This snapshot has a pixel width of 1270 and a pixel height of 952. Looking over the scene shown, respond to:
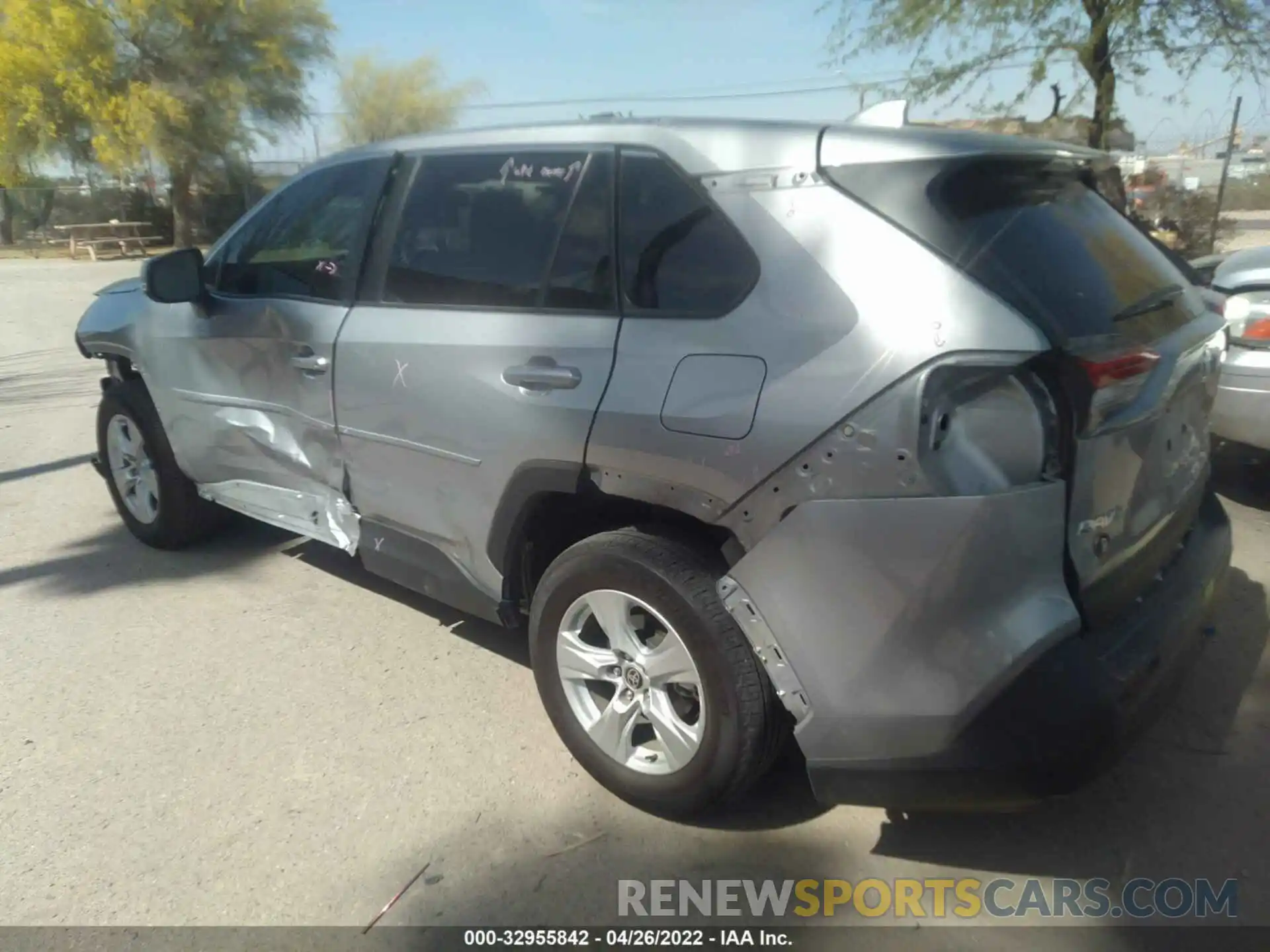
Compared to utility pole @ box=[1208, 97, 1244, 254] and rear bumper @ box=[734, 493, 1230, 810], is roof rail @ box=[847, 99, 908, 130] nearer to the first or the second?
rear bumper @ box=[734, 493, 1230, 810]

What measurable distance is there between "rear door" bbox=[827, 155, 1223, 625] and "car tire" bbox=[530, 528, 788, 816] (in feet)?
2.76

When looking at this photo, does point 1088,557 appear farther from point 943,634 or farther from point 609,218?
point 609,218

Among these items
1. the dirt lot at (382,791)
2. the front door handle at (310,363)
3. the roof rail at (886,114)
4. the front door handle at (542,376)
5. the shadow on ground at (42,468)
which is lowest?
the dirt lot at (382,791)

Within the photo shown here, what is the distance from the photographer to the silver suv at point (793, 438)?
85.6 inches

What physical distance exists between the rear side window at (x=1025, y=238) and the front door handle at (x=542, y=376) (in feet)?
2.86

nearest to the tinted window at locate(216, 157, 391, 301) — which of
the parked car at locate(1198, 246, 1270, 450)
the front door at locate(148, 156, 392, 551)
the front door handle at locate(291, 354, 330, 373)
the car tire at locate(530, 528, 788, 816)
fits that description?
the front door at locate(148, 156, 392, 551)

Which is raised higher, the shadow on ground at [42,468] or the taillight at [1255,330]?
the taillight at [1255,330]

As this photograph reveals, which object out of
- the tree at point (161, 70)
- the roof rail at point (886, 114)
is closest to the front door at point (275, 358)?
the roof rail at point (886, 114)

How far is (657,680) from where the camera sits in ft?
8.93

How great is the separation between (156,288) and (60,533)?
1.95 meters

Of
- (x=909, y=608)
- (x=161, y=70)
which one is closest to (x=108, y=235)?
(x=161, y=70)

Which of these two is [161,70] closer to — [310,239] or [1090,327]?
[310,239]

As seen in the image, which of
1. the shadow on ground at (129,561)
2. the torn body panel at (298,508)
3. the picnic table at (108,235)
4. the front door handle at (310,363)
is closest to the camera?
the front door handle at (310,363)

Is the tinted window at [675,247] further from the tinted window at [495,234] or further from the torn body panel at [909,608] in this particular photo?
the torn body panel at [909,608]
